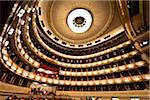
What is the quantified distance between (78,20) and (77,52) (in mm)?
A: 11105

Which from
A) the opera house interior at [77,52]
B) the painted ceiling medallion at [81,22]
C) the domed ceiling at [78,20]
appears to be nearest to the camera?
the opera house interior at [77,52]

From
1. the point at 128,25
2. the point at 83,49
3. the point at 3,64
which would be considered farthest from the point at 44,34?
the point at 128,25

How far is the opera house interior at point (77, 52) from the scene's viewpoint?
2662cm

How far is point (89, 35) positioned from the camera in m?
46.5

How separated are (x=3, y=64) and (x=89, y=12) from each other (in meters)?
29.2

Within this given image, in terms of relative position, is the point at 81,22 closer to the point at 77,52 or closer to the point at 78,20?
the point at 78,20

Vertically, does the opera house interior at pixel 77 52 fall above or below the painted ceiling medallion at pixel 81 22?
below

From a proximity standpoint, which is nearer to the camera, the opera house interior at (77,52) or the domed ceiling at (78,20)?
the opera house interior at (77,52)

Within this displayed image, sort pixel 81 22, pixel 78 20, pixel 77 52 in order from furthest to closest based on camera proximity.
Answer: pixel 78 20 < pixel 81 22 < pixel 77 52

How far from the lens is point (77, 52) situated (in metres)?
45.3

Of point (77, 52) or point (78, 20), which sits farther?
point (78, 20)

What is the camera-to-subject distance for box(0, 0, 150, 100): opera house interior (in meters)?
26.6

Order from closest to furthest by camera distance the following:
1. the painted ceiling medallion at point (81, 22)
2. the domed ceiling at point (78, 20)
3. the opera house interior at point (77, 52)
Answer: the opera house interior at point (77, 52)
the domed ceiling at point (78, 20)
the painted ceiling medallion at point (81, 22)

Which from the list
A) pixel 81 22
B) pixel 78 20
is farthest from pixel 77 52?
pixel 78 20
